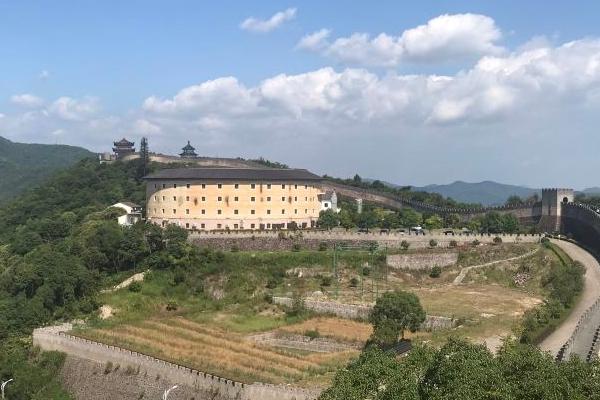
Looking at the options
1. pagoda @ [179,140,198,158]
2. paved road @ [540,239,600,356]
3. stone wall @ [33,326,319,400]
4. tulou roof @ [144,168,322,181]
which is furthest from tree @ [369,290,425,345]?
pagoda @ [179,140,198,158]

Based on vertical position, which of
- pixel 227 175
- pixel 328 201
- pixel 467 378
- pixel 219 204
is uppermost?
pixel 227 175

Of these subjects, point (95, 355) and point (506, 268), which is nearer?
point (95, 355)

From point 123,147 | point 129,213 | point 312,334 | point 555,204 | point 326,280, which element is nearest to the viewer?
point 312,334

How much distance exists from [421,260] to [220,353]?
25108 mm

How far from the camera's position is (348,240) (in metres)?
64.5

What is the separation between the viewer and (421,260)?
60094mm

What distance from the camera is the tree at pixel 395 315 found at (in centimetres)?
4073

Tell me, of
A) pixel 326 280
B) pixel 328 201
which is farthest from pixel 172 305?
pixel 328 201

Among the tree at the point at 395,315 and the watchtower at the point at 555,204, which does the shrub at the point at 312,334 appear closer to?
the tree at the point at 395,315

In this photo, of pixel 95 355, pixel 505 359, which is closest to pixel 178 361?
pixel 95 355

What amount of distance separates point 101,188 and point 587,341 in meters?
73.2

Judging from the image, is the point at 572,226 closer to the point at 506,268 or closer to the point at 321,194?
the point at 506,268

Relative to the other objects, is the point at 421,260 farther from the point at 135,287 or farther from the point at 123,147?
the point at 123,147

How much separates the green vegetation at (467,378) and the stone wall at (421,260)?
31300mm
